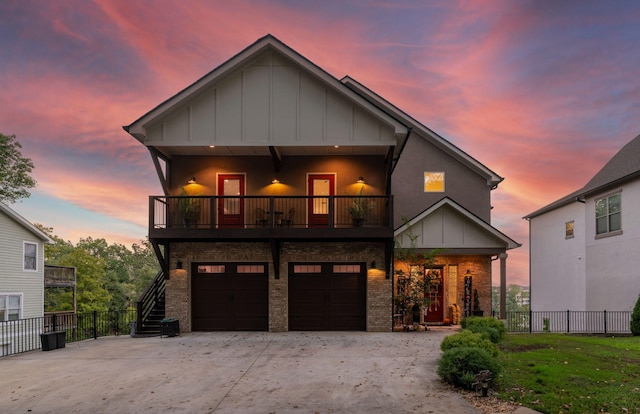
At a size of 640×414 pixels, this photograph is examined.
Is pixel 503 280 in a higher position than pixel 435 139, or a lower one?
lower

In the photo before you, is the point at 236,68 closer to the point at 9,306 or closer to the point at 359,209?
the point at 359,209

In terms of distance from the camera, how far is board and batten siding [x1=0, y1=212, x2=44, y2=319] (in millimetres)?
21328

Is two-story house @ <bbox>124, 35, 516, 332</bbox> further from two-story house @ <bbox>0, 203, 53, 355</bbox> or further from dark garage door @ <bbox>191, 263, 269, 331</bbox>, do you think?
two-story house @ <bbox>0, 203, 53, 355</bbox>

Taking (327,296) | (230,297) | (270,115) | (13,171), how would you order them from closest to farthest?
(270,115)
(327,296)
(230,297)
(13,171)

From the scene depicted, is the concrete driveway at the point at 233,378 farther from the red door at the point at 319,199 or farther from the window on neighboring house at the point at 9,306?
the window on neighboring house at the point at 9,306

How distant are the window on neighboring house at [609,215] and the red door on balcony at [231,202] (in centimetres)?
1664

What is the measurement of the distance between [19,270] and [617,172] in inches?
1228

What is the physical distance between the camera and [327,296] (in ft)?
52.5

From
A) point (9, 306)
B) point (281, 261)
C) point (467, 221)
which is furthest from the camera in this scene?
point (9, 306)

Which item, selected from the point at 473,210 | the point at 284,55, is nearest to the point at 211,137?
the point at 284,55

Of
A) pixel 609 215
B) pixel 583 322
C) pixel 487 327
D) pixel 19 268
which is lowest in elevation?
pixel 583 322

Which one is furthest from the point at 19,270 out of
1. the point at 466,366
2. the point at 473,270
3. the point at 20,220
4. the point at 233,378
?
the point at 466,366

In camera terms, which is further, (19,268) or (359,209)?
(19,268)

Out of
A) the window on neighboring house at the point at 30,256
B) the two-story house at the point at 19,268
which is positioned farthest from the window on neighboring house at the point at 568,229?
the window on neighboring house at the point at 30,256
